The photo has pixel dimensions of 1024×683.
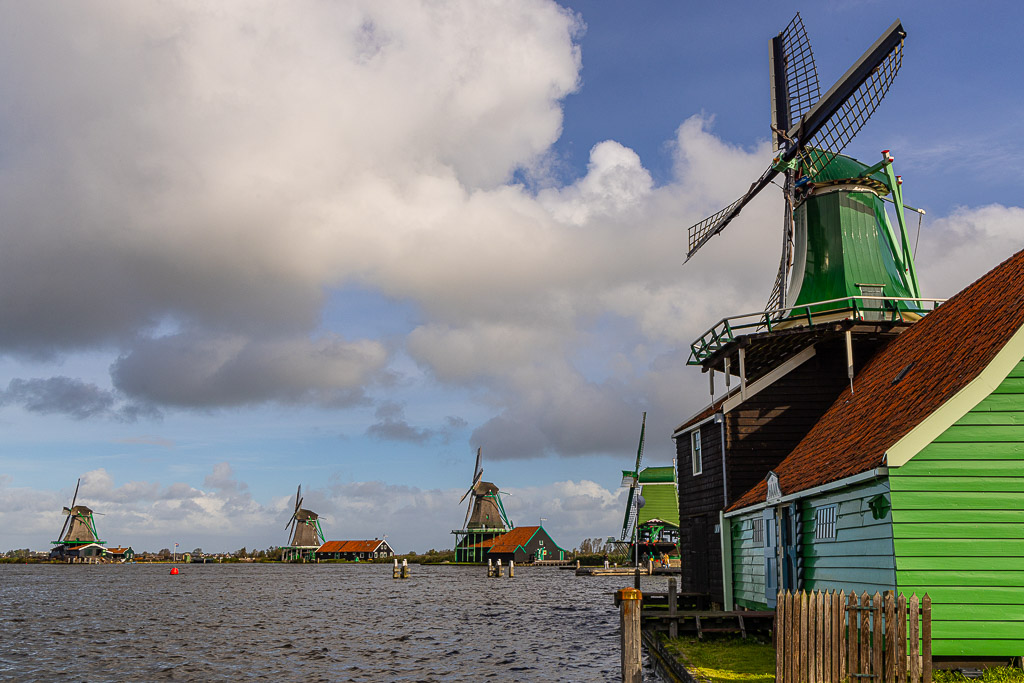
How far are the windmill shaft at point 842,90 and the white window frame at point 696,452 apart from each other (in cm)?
1023

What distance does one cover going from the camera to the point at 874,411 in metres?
16.2

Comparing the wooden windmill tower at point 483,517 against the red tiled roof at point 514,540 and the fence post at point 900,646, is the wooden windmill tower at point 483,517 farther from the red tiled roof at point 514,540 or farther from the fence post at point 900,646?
the fence post at point 900,646

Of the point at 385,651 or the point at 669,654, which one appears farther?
the point at 385,651

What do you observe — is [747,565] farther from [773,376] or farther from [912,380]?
[912,380]

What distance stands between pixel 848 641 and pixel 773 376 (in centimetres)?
1344

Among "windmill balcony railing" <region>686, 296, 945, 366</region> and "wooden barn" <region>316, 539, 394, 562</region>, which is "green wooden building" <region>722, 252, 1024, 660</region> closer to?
"windmill balcony railing" <region>686, 296, 945, 366</region>

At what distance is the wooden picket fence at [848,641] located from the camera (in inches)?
396

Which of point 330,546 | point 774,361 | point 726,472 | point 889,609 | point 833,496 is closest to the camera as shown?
point 889,609

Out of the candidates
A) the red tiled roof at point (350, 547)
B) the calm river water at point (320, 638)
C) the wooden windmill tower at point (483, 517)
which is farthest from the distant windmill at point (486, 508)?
the calm river water at point (320, 638)

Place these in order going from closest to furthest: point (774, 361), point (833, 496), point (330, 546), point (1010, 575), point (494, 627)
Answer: point (1010, 575) → point (833, 496) → point (774, 361) → point (494, 627) → point (330, 546)

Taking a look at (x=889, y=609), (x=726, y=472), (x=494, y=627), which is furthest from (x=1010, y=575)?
(x=494, y=627)

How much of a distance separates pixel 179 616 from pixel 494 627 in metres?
16.8

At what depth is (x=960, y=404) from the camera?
40.8 ft

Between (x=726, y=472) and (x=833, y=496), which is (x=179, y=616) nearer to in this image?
(x=726, y=472)
